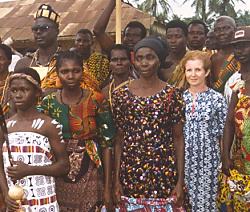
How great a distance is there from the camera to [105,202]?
146 inches

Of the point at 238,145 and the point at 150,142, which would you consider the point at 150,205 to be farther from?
the point at 238,145

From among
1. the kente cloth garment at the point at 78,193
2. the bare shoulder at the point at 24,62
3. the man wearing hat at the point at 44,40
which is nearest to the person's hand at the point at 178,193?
the kente cloth garment at the point at 78,193

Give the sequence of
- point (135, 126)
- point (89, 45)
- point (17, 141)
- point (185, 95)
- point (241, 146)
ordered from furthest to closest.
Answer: point (89, 45)
point (185, 95)
point (241, 146)
point (135, 126)
point (17, 141)

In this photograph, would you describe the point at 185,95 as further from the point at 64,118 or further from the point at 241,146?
the point at 64,118

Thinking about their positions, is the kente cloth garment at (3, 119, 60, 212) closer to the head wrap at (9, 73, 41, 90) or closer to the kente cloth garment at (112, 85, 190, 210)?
the head wrap at (9, 73, 41, 90)

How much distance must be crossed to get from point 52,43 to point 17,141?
5.34 feet

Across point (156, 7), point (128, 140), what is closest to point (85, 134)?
point (128, 140)

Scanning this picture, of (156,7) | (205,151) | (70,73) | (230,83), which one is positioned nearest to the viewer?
(70,73)

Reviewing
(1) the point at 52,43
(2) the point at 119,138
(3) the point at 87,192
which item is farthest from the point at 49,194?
(1) the point at 52,43

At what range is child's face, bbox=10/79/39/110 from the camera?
342 centimetres

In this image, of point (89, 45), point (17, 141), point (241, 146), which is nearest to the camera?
point (17, 141)

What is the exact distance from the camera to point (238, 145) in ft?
12.9

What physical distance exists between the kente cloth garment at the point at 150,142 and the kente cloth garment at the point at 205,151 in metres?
0.50

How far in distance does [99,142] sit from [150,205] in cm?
64
